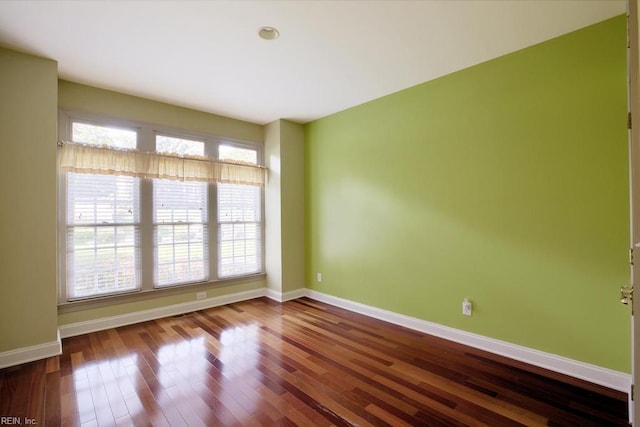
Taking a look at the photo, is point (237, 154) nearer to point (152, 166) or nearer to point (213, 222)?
point (213, 222)

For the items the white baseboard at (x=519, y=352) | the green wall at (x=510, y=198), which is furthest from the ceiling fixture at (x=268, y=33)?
the white baseboard at (x=519, y=352)

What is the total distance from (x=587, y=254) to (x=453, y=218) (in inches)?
41.7

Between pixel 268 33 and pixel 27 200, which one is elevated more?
pixel 268 33

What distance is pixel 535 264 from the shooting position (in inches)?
102

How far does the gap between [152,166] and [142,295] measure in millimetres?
1578

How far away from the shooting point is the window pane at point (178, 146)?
12.7 ft

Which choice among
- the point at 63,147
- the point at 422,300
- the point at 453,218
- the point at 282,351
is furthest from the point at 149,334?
the point at 453,218

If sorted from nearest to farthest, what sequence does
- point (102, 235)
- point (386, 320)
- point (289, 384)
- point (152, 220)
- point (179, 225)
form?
point (289, 384) < point (102, 235) < point (386, 320) < point (152, 220) < point (179, 225)

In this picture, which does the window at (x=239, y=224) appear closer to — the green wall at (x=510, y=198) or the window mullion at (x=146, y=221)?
the window mullion at (x=146, y=221)

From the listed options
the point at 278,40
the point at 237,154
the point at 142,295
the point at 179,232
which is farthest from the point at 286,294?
the point at 278,40

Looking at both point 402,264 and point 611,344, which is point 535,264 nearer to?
point 611,344

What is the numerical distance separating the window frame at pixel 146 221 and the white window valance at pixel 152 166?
148 millimetres

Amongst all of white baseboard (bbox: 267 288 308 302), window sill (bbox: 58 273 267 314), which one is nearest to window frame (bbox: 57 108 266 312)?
window sill (bbox: 58 273 267 314)

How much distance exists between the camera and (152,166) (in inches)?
145
